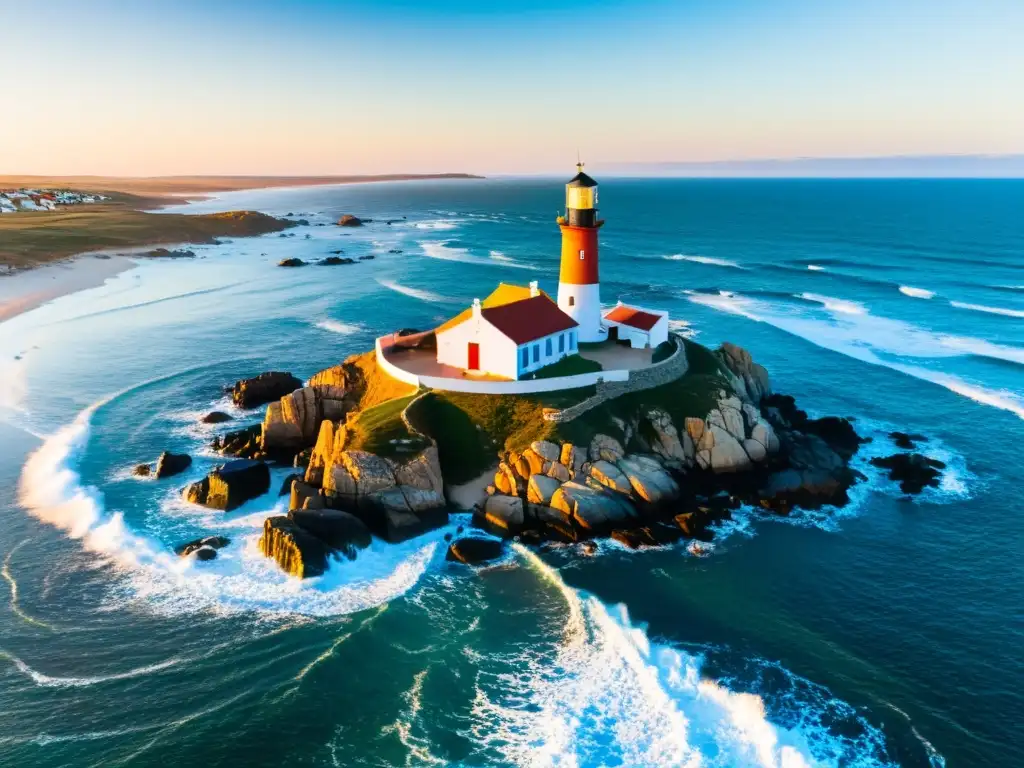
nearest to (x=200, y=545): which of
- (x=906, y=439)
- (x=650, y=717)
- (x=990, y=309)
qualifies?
(x=650, y=717)

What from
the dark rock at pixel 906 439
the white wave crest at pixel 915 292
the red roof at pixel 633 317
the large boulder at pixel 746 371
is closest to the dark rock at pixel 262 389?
the red roof at pixel 633 317

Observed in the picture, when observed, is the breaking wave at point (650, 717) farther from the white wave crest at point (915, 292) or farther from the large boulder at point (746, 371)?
the white wave crest at point (915, 292)

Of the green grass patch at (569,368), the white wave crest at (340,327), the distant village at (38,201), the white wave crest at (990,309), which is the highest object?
the green grass patch at (569,368)

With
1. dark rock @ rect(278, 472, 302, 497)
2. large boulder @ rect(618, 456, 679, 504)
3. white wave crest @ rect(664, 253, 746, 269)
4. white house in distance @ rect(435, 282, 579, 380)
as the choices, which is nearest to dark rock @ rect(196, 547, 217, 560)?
dark rock @ rect(278, 472, 302, 497)

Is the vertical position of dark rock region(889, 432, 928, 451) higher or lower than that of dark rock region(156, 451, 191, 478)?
lower

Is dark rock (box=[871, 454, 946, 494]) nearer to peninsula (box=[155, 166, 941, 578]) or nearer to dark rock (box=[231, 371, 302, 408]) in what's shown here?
peninsula (box=[155, 166, 941, 578])

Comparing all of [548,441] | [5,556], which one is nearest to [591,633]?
[548,441]

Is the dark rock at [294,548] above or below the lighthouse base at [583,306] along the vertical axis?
below
